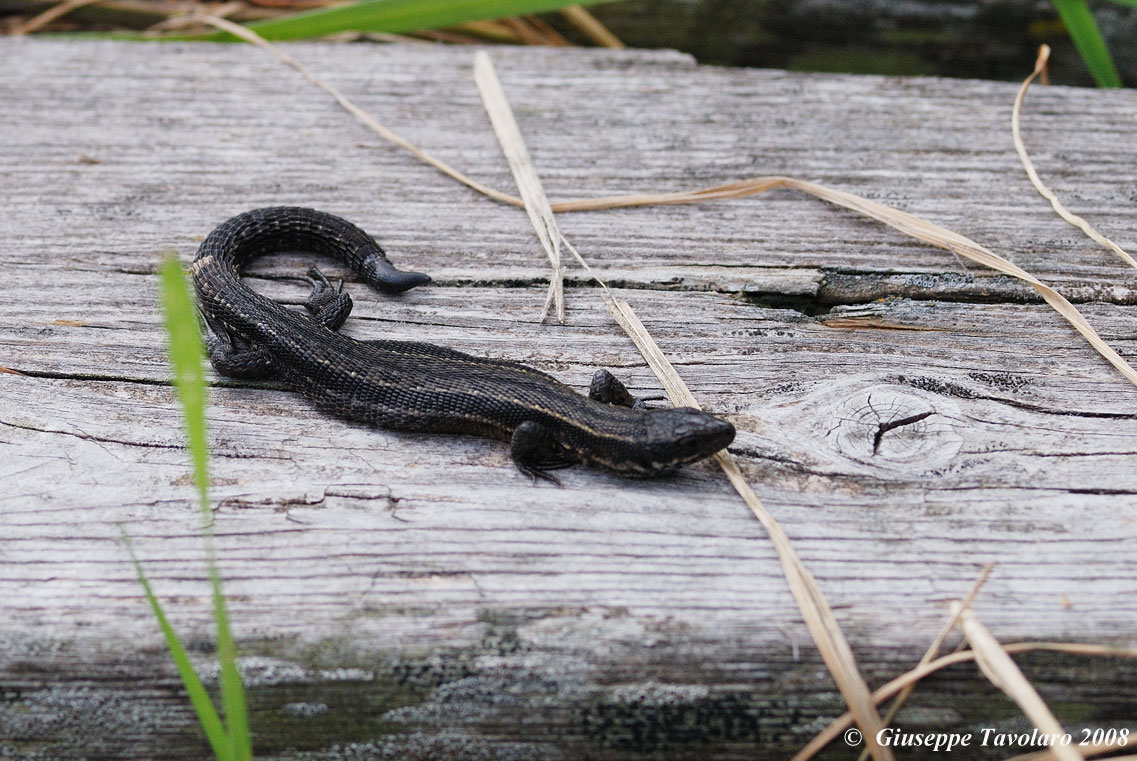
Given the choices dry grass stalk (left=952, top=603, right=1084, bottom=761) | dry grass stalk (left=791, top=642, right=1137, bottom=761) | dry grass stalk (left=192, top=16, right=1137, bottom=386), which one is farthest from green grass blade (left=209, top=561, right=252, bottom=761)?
dry grass stalk (left=192, top=16, right=1137, bottom=386)

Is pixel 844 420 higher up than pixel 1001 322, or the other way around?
pixel 1001 322

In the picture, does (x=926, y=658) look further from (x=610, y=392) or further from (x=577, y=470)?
(x=610, y=392)

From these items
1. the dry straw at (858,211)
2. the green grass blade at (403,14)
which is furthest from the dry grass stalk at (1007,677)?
the green grass blade at (403,14)

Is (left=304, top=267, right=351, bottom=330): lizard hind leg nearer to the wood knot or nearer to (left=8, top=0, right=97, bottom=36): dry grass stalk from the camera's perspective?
Answer: the wood knot

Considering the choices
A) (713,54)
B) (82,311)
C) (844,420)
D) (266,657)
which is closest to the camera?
(266,657)

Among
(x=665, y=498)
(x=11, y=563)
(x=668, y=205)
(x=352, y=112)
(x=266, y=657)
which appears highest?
(x=352, y=112)

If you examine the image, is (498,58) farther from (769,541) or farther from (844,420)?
(769,541)

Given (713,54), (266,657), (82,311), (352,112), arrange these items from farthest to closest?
1. (713,54)
2. (352,112)
3. (82,311)
4. (266,657)

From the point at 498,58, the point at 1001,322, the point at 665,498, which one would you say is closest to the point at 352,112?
the point at 498,58
